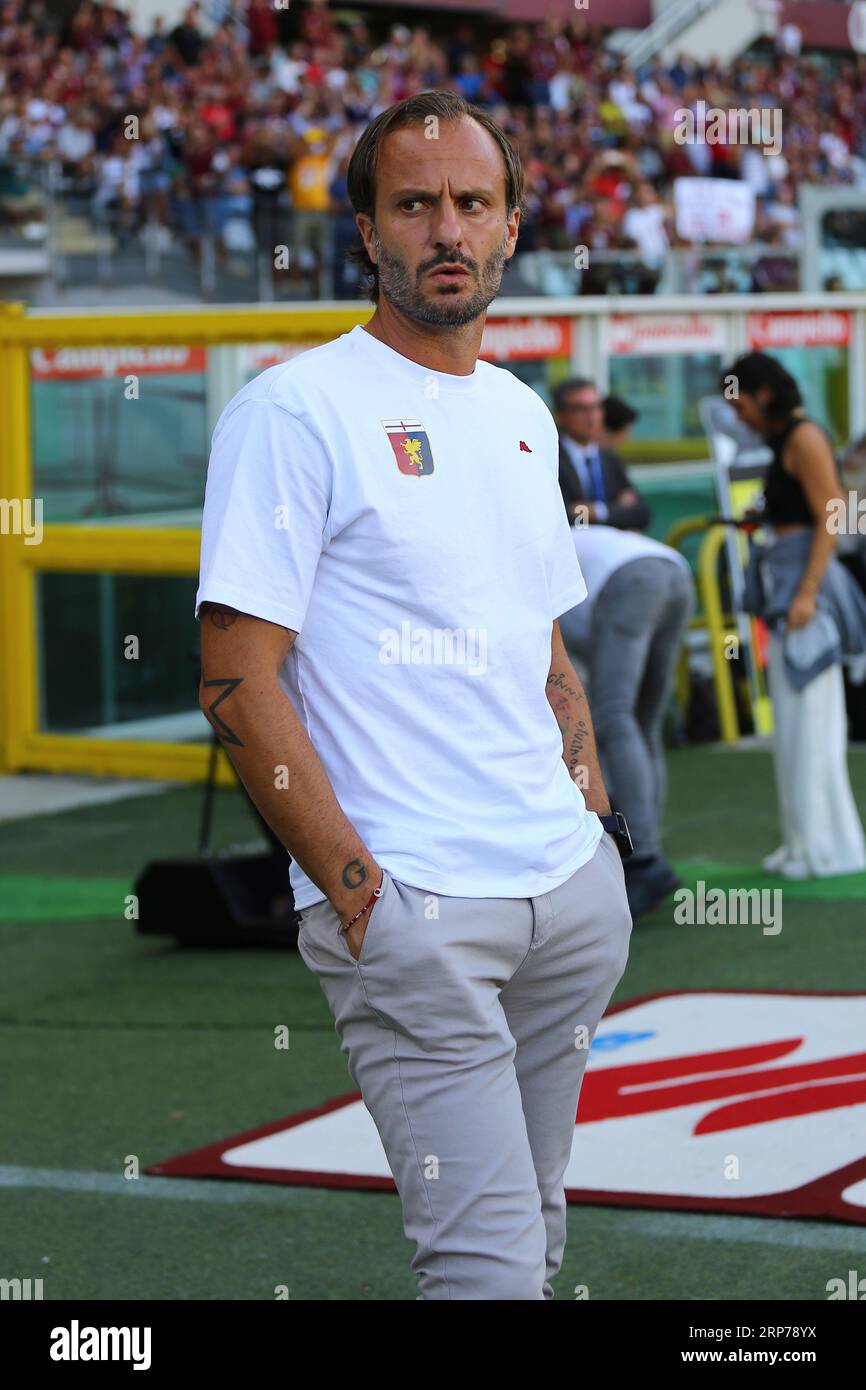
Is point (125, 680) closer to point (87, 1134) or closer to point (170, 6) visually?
point (87, 1134)

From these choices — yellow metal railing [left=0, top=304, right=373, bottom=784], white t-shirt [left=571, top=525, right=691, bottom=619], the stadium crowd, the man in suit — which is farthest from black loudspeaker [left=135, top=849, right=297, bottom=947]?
the stadium crowd

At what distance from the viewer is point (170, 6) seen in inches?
1265

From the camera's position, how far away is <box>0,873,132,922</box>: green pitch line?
26.8 ft

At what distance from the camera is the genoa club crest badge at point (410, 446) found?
9.02ft

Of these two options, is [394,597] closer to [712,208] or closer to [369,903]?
[369,903]

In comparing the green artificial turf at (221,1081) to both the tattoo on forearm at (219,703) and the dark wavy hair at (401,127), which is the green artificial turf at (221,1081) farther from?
the dark wavy hair at (401,127)

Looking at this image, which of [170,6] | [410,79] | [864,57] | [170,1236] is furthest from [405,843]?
[864,57]

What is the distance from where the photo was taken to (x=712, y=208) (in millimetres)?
20469

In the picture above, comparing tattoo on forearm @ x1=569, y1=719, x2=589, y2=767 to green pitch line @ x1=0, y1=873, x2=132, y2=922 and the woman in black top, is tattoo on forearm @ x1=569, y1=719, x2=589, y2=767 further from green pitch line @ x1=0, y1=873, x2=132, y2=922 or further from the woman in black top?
green pitch line @ x1=0, y1=873, x2=132, y2=922

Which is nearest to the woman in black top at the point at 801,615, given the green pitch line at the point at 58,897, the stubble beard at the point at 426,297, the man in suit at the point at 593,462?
the man in suit at the point at 593,462

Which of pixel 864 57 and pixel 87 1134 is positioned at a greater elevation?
pixel 864 57

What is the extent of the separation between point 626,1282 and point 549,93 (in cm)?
2883

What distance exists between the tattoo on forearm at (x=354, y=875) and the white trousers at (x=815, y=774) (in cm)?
546

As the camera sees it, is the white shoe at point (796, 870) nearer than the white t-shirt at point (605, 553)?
No
